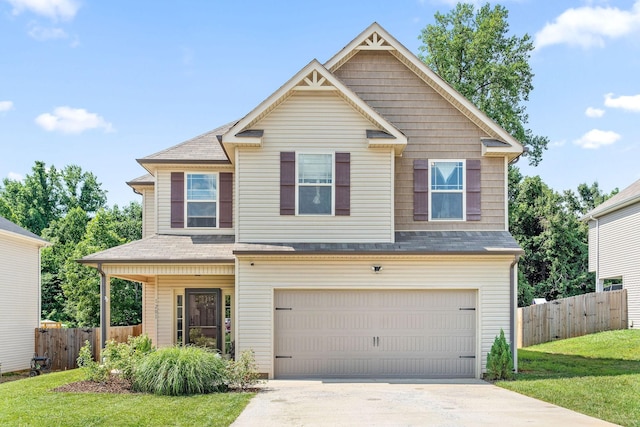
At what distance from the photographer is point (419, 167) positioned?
1784 centimetres

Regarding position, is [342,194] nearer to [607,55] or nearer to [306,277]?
[306,277]

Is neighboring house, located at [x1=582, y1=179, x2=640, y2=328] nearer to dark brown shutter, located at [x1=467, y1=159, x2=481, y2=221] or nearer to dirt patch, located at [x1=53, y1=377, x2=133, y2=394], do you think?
→ dark brown shutter, located at [x1=467, y1=159, x2=481, y2=221]

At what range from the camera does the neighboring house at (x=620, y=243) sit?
26.4 metres

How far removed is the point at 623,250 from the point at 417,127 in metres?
14.5

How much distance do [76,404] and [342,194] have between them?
778 cm

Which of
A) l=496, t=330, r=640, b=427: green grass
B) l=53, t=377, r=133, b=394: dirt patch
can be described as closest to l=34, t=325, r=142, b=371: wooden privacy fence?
l=53, t=377, r=133, b=394: dirt patch

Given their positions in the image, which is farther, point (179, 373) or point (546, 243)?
point (546, 243)

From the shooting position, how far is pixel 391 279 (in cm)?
1653

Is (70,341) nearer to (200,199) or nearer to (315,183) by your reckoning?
(200,199)

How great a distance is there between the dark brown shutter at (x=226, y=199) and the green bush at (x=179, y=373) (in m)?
5.10

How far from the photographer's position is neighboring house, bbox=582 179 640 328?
86.7ft

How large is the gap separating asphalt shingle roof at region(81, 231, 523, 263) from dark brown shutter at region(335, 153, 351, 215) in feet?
2.91

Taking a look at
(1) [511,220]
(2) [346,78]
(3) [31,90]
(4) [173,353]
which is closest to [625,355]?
(2) [346,78]

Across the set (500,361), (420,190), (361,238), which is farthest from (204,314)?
(500,361)
